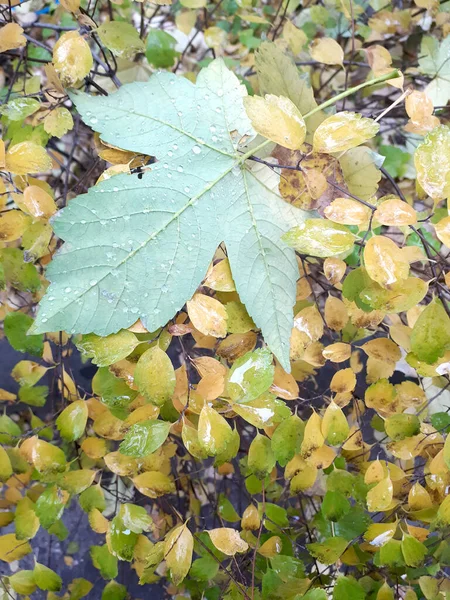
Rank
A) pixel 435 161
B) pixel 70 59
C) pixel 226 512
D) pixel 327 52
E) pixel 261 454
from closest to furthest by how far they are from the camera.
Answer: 1. pixel 435 161
2. pixel 70 59
3. pixel 261 454
4. pixel 327 52
5. pixel 226 512

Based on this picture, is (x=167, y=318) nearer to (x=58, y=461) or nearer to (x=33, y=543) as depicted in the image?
(x=58, y=461)

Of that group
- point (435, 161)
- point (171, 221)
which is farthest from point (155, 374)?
point (435, 161)

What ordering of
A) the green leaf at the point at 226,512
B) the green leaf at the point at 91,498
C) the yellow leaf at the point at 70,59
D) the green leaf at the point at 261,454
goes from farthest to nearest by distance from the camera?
the green leaf at the point at 226,512, the green leaf at the point at 91,498, the green leaf at the point at 261,454, the yellow leaf at the point at 70,59

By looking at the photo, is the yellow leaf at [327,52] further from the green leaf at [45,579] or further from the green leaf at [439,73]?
the green leaf at [45,579]

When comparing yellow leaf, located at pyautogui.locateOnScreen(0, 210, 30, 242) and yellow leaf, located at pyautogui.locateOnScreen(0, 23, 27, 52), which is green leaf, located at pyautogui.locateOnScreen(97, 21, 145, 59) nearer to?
yellow leaf, located at pyautogui.locateOnScreen(0, 23, 27, 52)

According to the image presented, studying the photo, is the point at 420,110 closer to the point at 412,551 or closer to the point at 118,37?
the point at 118,37

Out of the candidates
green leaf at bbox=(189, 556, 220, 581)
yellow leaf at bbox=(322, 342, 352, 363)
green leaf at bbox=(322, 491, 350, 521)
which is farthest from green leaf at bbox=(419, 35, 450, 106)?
green leaf at bbox=(189, 556, 220, 581)

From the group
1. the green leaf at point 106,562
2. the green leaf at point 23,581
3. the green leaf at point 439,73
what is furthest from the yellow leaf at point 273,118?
the green leaf at point 23,581
